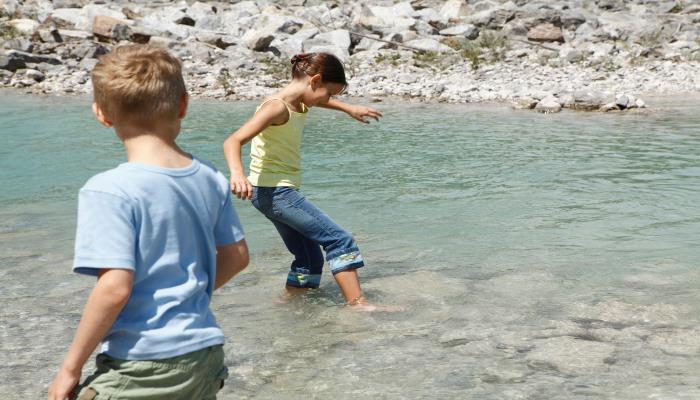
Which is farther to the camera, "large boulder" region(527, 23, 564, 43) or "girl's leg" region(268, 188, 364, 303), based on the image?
"large boulder" region(527, 23, 564, 43)

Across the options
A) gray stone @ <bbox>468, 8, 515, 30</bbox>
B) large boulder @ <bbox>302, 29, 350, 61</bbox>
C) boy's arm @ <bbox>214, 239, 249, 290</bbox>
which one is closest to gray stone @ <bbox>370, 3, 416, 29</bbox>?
gray stone @ <bbox>468, 8, 515, 30</bbox>

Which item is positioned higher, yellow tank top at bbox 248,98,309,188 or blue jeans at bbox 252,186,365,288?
yellow tank top at bbox 248,98,309,188

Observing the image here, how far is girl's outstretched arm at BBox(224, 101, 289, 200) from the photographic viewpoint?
3880 mm

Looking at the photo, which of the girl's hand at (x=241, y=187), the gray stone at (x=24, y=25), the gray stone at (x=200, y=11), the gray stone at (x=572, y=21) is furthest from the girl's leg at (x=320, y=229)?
the gray stone at (x=200, y=11)

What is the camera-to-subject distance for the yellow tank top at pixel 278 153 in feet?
15.4

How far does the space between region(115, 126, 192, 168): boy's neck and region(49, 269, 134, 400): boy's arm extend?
0.97 feet

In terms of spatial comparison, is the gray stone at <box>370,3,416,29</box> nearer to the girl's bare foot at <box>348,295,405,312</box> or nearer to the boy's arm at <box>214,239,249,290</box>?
the girl's bare foot at <box>348,295,405,312</box>

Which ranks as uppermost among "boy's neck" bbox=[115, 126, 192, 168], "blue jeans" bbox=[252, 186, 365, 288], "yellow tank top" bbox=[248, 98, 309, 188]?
"boy's neck" bbox=[115, 126, 192, 168]

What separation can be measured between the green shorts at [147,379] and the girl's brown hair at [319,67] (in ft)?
8.48

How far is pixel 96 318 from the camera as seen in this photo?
2.10 m

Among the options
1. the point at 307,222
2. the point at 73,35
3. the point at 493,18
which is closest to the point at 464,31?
the point at 493,18

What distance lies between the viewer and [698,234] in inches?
269

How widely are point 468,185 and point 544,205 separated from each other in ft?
4.37

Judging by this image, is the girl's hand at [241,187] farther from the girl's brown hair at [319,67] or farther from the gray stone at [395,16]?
the gray stone at [395,16]
